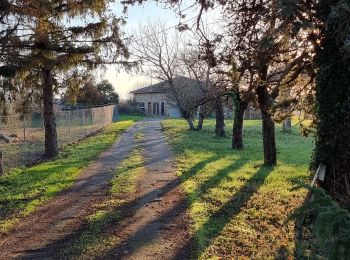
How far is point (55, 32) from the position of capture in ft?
47.7

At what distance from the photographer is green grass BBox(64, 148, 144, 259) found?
678cm

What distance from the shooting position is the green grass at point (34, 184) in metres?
9.38

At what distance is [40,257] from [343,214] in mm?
5113

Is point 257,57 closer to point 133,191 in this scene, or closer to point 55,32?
point 133,191

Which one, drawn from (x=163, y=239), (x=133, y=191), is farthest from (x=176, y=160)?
(x=163, y=239)

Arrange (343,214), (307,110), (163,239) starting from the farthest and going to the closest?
(307,110) → (163,239) → (343,214)

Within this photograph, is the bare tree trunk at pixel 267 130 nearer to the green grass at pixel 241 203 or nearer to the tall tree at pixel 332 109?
the green grass at pixel 241 203

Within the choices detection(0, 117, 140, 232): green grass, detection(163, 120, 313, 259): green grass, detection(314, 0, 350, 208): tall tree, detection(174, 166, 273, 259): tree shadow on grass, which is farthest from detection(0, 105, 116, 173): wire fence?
detection(314, 0, 350, 208): tall tree

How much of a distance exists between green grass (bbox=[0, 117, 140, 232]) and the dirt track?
0.30 meters

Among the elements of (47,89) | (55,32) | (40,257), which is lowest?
(40,257)

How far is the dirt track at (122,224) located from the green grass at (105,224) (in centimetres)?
14

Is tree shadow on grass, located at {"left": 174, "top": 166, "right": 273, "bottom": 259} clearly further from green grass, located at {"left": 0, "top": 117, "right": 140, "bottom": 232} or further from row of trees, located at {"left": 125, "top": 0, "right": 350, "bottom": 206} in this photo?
green grass, located at {"left": 0, "top": 117, "right": 140, "bottom": 232}

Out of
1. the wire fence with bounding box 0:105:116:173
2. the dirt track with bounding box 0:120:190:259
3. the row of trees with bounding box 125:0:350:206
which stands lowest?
the dirt track with bounding box 0:120:190:259

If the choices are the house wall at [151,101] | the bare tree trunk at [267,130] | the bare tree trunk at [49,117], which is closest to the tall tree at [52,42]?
the bare tree trunk at [49,117]
